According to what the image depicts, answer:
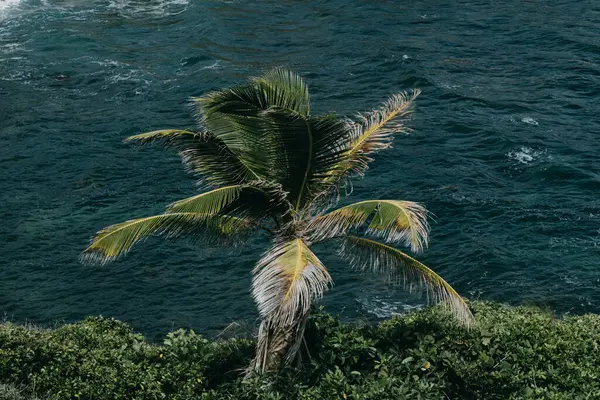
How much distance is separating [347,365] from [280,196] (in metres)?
4.03

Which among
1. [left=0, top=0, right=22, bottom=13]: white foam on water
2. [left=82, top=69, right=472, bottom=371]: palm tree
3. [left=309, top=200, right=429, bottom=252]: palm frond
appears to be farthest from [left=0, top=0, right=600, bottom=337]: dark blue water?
[left=309, top=200, right=429, bottom=252]: palm frond

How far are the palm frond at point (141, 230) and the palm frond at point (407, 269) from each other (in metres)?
2.89

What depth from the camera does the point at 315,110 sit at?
43594mm

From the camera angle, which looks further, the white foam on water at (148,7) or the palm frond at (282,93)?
the white foam on water at (148,7)

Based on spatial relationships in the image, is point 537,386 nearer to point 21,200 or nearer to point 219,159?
point 219,159

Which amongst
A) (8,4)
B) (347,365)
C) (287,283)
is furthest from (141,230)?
(8,4)

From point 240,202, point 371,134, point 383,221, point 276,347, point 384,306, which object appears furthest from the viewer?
point 384,306

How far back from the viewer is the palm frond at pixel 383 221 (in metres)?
18.8

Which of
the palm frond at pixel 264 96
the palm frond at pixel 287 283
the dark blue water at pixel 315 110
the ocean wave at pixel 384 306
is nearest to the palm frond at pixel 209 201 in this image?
the palm frond at pixel 287 283

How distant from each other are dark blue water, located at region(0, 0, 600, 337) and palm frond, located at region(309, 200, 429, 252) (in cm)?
960

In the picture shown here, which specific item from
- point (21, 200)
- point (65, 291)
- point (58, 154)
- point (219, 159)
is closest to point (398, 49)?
point (58, 154)

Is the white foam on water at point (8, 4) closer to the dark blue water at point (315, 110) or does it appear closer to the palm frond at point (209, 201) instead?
the dark blue water at point (315, 110)

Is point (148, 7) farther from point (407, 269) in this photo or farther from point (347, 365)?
point (407, 269)

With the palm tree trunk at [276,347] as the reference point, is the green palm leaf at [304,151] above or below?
above
